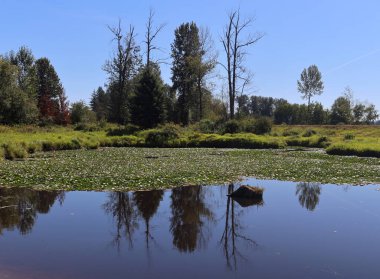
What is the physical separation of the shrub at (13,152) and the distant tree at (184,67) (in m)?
34.7

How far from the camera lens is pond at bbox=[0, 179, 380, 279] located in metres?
7.64

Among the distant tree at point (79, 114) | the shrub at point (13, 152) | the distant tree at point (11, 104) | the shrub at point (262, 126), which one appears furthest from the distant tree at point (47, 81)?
the shrub at point (13, 152)

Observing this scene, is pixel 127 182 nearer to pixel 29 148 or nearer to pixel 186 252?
pixel 186 252

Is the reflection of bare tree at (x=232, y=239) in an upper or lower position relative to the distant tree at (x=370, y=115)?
lower

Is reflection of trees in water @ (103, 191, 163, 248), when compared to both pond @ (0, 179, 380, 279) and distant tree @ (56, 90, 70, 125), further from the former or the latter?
distant tree @ (56, 90, 70, 125)

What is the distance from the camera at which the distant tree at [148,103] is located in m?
44.1

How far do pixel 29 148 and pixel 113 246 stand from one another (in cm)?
2111

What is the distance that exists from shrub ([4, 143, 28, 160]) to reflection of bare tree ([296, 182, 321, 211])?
1634cm

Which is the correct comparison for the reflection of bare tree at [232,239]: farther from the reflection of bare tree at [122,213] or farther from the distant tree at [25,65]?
the distant tree at [25,65]

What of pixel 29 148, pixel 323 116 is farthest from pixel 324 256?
pixel 323 116

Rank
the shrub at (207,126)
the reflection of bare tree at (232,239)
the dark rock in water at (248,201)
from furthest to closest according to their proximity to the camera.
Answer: the shrub at (207,126)
the dark rock in water at (248,201)
the reflection of bare tree at (232,239)

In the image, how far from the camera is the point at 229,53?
164ft

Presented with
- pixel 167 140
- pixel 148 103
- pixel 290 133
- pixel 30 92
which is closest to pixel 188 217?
pixel 167 140

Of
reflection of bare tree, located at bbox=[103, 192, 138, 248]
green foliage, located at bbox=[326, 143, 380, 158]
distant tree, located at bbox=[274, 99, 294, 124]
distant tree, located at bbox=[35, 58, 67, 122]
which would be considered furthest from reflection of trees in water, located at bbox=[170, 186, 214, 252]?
distant tree, located at bbox=[274, 99, 294, 124]
